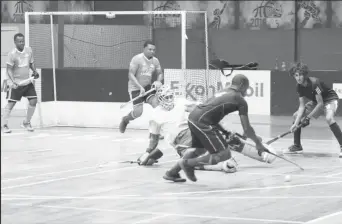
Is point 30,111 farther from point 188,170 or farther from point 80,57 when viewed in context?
point 188,170

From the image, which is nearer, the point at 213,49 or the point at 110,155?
the point at 110,155

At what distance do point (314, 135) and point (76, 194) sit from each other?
33.2 ft

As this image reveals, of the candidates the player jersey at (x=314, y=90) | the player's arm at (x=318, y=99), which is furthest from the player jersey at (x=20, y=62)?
the player's arm at (x=318, y=99)

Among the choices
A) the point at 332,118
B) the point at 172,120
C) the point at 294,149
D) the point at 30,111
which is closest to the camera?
the point at 172,120

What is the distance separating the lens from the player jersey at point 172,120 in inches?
530

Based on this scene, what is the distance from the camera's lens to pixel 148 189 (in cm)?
1187

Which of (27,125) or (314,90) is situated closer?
(314,90)

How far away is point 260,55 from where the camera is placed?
34625mm

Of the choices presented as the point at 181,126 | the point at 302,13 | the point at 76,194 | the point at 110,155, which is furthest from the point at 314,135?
the point at 302,13

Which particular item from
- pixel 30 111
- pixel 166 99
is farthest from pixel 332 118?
pixel 30 111

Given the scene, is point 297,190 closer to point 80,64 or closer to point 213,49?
point 80,64

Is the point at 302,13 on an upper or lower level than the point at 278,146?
upper

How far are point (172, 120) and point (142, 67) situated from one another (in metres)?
5.78

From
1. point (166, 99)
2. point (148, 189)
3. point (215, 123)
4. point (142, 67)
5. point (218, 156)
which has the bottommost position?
point (148, 189)
